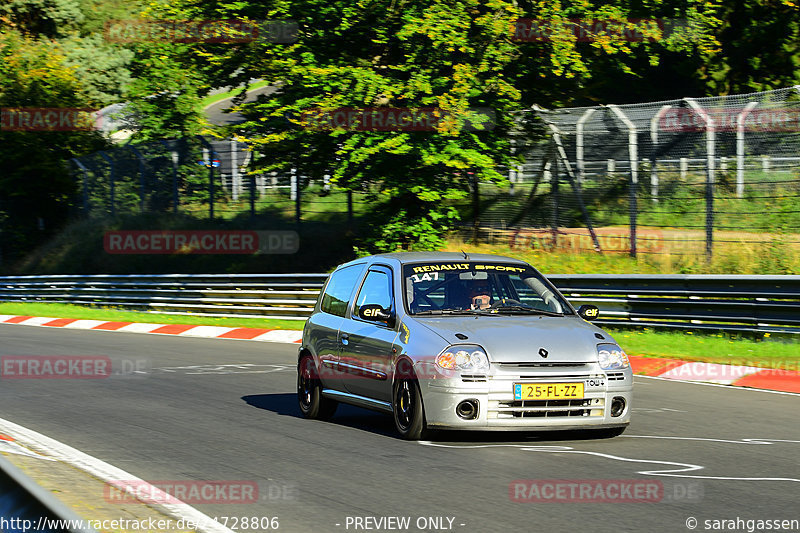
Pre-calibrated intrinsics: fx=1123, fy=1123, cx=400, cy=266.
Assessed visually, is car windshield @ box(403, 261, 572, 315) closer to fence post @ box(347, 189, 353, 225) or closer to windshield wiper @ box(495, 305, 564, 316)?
windshield wiper @ box(495, 305, 564, 316)

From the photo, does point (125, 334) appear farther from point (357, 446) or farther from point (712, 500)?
point (712, 500)

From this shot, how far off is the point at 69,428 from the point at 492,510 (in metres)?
5.01

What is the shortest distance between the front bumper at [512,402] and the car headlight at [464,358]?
8cm


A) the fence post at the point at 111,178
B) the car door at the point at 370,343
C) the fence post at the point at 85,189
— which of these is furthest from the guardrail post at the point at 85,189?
the car door at the point at 370,343

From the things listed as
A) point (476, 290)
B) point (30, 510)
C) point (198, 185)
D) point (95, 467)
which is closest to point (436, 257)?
point (476, 290)

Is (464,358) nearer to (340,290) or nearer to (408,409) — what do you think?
(408,409)

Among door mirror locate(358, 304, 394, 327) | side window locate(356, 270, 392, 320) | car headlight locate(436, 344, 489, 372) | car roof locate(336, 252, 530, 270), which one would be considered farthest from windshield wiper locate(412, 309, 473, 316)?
car headlight locate(436, 344, 489, 372)

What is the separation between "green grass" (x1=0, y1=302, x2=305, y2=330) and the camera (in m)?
24.9

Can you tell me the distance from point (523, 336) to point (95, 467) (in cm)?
329

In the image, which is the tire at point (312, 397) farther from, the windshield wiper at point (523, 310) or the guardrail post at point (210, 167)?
the guardrail post at point (210, 167)

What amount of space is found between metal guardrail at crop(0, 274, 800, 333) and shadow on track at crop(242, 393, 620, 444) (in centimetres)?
699

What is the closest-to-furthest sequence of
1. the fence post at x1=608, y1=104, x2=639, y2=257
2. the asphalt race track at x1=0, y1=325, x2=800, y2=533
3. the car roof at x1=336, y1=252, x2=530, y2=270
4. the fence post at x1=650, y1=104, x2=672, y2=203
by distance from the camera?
the asphalt race track at x1=0, y1=325, x2=800, y2=533, the car roof at x1=336, y1=252, x2=530, y2=270, the fence post at x1=650, y1=104, x2=672, y2=203, the fence post at x1=608, y1=104, x2=639, y2=257

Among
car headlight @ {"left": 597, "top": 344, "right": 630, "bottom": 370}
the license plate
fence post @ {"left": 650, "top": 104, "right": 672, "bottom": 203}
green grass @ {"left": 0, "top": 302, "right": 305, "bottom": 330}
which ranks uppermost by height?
fence post @ {"left": 650, "top": 104, "right": 672, "bottom": 203}

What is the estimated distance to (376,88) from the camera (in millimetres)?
23312
